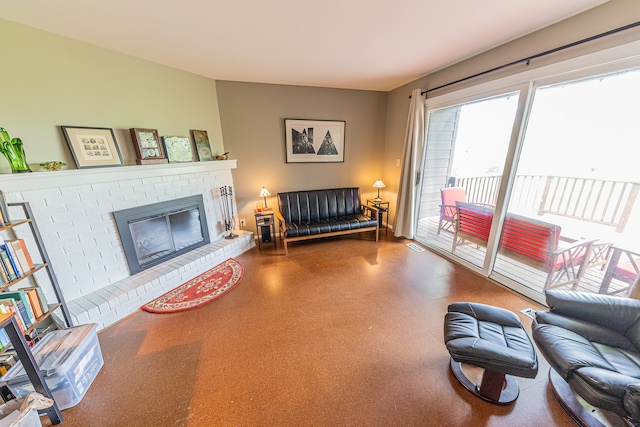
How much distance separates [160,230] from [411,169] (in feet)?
11.7

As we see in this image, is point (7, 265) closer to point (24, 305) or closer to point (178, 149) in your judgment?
point (24, 305)

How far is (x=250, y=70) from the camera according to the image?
2.88 meters

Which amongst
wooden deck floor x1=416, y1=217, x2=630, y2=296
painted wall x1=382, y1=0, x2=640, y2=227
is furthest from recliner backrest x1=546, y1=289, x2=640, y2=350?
painted wall x1=382, y1=0, x2=640, y2=227

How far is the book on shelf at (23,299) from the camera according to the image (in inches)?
53.0

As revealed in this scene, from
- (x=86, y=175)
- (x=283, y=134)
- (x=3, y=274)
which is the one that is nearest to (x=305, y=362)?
(x=3, y=274)

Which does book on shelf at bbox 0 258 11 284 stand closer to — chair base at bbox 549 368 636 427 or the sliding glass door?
chair base at bbox 549 368 636 427

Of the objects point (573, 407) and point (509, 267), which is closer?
point (573, 407)

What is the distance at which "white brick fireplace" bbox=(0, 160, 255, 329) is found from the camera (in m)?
1.83

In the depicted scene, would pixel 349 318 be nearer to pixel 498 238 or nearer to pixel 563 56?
pixel 498 238

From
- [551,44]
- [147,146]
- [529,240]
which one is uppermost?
[551,44]

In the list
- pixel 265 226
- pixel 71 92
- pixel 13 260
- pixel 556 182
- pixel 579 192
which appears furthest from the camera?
pixel 265 226

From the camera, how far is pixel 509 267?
2.60m

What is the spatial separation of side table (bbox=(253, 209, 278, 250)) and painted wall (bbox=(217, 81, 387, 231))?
0.93ft

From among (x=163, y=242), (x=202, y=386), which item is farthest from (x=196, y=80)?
(x=202, y=386)
